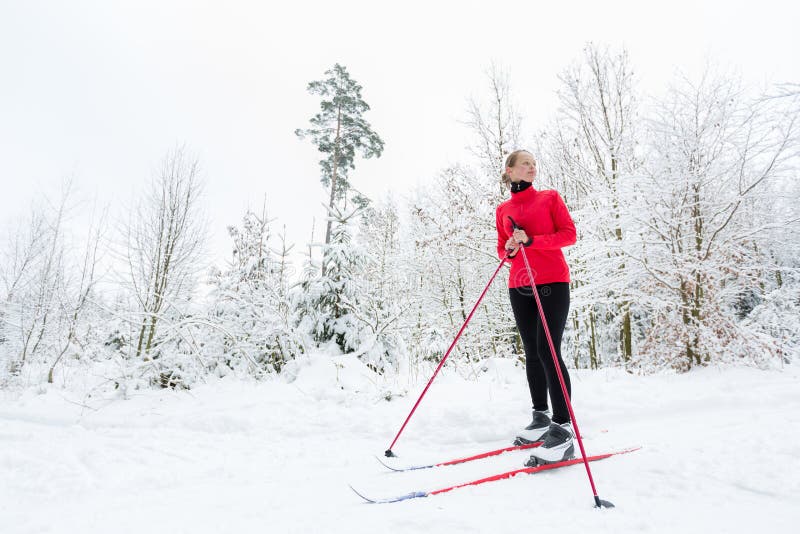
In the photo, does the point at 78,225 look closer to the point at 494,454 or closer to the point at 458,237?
the point at 458,237

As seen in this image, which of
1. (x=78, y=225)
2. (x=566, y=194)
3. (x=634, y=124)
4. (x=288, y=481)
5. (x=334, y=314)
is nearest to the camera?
(x=288, y=481)

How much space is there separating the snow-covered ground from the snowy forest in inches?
39.1

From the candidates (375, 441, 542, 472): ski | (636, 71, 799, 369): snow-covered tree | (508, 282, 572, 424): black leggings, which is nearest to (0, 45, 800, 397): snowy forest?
(636, 71, 799, 369): snow-covered tree

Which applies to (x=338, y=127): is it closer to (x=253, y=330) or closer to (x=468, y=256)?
(x=468, y=256)

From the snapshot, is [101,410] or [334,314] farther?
[334,314]

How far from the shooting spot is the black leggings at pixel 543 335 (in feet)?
7.20

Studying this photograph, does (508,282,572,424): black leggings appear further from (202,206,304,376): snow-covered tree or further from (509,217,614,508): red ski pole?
(202,206,304,376): snow-covered tree

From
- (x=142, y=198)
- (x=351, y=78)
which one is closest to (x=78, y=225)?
(x=142, y=198)

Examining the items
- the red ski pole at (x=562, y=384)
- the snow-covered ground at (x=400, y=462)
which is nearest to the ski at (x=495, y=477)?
the snow-covered ground at (x=400, y=462)

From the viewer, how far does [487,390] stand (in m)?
3.78

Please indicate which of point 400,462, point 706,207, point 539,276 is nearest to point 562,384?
point 539,276

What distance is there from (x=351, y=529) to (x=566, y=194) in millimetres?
11329

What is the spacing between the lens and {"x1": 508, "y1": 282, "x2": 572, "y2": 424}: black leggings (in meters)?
2.20

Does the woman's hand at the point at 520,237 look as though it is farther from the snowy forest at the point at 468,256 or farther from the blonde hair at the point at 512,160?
the snowy forest at the point at 468,256
